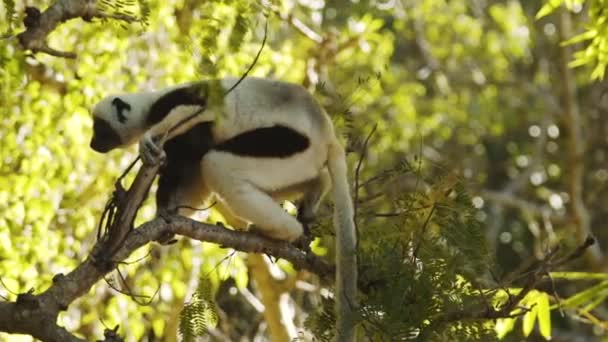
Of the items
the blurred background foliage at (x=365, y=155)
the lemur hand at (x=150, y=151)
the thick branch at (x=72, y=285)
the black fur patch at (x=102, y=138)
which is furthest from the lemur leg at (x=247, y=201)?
the black fur patch at (x=102, y=138)

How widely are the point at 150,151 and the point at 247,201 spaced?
2.12 ft

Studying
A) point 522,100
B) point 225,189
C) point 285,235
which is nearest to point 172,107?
point 225,189

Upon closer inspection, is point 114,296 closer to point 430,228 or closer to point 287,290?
point 287,290

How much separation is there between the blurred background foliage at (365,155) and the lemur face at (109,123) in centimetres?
38

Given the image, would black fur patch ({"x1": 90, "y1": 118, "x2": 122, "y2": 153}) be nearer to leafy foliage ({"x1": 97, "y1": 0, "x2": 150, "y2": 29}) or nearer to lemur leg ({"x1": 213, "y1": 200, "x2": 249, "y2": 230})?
lemur leg ({"x1": 213, "y1": 200, "x2": 249, "y2": 230})

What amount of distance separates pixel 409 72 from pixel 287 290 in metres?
8.60

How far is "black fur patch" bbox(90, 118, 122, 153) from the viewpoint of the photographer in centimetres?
546

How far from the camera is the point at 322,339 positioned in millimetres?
4152

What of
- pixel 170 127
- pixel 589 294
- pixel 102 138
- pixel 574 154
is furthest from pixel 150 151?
pixel 574 154

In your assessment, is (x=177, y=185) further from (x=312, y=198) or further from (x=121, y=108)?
(x=312, y=198)

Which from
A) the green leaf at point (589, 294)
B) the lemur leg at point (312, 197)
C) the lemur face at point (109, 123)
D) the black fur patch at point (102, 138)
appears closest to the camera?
the green leaf at point (589, 294)

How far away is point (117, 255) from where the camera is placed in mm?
3916

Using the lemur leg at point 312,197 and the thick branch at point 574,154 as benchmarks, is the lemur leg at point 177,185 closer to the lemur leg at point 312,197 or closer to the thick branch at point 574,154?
the lemur leg at point 312,197

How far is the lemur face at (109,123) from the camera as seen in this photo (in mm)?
5355
